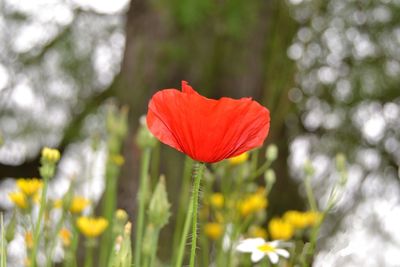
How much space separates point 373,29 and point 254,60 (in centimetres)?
55

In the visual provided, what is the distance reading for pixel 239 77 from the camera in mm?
2227

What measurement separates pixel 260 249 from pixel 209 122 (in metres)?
0.36

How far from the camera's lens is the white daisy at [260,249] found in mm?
823

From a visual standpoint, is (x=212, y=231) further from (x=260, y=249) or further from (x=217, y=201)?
(x=260, y=249)

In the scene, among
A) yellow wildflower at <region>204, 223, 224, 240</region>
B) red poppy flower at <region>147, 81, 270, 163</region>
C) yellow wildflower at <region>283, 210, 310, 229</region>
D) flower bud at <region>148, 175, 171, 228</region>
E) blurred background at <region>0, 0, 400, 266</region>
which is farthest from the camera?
blurred background at <region>0, 0, 400, 266</region>

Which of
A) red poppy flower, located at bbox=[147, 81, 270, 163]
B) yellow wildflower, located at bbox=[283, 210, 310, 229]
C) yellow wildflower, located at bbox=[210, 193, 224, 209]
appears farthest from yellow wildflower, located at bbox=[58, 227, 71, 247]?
red poppy flower, located at bbox=[147, 81, 270, 163]

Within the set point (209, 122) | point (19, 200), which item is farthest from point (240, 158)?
point (209, 122)

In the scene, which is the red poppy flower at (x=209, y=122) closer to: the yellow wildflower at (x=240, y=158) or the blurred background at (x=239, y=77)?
the yellow wildflower at (x=240, y=158)

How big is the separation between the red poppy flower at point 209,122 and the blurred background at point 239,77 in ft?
4.23

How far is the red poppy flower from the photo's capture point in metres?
0.53

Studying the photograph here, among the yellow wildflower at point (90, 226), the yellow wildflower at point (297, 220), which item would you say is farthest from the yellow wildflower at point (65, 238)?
the yellow wildflower at point (297, 220)

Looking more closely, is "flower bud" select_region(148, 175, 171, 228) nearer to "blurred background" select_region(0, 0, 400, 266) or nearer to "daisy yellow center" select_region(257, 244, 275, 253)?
→ "daisy yellow center" select_region(257, 244, 275, 253)

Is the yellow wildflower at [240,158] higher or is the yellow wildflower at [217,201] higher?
the yellow wildflower at [240,158]

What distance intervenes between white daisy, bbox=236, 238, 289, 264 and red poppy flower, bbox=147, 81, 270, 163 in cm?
29
